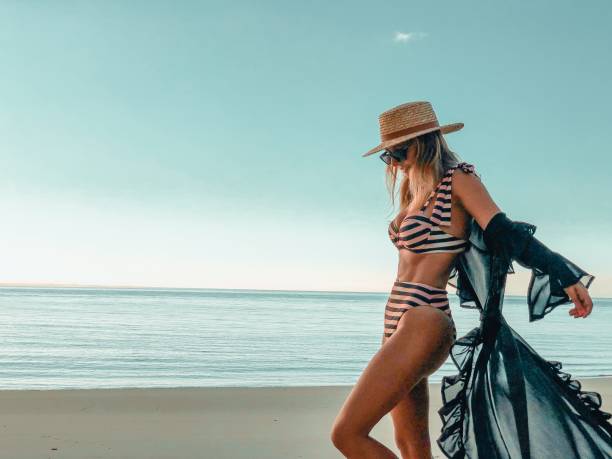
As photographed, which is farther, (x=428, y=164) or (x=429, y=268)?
(x=428, y=164)

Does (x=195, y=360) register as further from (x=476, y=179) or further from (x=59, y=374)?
(x=476, y=179)

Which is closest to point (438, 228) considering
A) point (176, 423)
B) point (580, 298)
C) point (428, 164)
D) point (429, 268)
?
point (429, 268)

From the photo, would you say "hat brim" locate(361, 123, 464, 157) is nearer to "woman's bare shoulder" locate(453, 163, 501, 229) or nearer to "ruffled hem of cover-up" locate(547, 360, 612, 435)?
"woman's bare shoulder" locate(453, 163, 501, 229)

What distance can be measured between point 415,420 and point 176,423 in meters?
3.54

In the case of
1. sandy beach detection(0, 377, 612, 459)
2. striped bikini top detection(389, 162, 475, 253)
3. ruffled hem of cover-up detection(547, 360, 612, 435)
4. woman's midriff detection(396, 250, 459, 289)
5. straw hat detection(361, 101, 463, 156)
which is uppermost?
straw hat detection(361, 101, 463, 156)

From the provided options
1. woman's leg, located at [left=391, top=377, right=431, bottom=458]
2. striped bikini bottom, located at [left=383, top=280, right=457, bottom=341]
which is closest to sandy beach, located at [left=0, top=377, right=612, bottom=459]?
woman's leg, located at [left=391, top=377, right=431, bottom=458]

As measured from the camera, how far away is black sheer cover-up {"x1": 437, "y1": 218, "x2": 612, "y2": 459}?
8.70 feet

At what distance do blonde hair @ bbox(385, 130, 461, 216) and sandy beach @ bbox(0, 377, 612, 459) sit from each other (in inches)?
105

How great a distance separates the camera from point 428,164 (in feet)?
9.70

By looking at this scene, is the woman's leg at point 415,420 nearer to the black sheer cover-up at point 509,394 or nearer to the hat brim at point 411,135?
the black sheer cover-up at point 509,394

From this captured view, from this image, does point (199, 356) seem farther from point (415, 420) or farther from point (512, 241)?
point (512, 241)

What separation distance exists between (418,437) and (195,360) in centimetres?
1195

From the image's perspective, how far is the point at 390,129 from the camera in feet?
10.0

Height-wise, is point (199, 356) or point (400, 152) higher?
point (400, 152)
